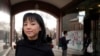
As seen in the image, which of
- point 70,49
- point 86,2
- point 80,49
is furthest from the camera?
point 70,49

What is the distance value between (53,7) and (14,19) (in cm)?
439

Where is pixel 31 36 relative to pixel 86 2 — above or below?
below

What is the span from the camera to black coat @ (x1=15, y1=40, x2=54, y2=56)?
7.82ft

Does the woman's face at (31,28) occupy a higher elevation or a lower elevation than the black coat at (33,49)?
higher

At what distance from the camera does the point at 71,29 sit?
24141mm

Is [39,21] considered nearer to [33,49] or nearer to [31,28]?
[31,28]

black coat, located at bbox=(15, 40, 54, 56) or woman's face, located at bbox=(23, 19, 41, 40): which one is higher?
woman's face, located at bbox=(23, 19, 41, 40)

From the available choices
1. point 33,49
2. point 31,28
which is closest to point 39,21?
point 31,28

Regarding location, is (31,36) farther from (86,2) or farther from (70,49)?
(70,49)

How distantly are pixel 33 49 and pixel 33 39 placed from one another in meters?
0.08

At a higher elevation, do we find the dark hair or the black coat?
the dark hair

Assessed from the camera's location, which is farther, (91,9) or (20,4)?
(20,4)

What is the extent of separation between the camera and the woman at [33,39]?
93.6 inches

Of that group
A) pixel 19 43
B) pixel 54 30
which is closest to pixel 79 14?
pixel 54 30
